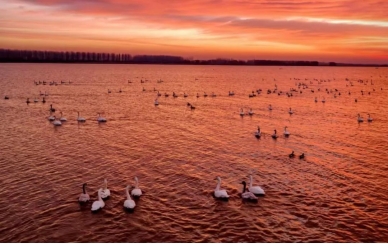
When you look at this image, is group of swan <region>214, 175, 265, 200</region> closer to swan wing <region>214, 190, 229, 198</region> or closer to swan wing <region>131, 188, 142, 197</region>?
swan wing <region>214, 190, 229, 198</region>

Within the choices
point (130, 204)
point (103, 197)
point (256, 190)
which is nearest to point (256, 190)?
point (256, 190)

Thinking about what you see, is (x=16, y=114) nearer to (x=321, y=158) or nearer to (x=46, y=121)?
(x=46, y=121)

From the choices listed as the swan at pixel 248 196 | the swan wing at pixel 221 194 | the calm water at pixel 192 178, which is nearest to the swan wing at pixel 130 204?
the calm water at pixel 192 178

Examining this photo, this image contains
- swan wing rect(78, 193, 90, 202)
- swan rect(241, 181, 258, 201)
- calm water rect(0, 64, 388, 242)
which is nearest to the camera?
calm water rect(0, 64, 388, 242)

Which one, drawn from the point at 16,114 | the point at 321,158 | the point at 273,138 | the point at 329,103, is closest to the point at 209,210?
the point at 321,158

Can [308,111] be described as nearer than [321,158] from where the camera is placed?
No

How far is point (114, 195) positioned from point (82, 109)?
3588cm

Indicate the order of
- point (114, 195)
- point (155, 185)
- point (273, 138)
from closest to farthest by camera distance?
point (114, 195), point (155, 185), point (273, 138)

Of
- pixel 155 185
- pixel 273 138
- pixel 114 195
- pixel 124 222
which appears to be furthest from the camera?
pixel 273 138

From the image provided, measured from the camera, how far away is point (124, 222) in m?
18.9

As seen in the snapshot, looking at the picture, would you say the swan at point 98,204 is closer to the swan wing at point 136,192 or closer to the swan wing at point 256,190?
the swan wing at point 136,192

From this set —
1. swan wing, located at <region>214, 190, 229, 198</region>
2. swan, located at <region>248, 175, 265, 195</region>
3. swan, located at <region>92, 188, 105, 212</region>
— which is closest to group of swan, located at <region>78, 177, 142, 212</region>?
swan, located at <region>92, 188, 105, 212</region>

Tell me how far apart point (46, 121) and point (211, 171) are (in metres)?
27.2

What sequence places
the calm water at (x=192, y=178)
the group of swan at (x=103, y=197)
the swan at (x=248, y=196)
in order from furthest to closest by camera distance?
the swan at (x=248, y=196)
the group of swan at (x=103, y=197)
the calm water at (x=192, y=178)
